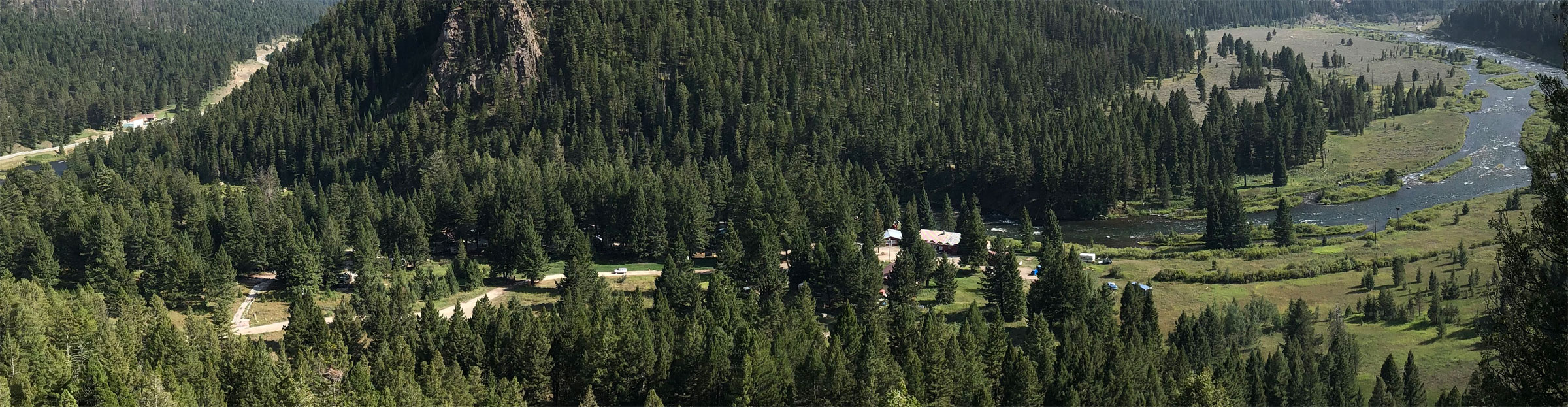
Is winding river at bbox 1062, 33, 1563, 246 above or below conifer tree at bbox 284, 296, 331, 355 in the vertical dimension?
below

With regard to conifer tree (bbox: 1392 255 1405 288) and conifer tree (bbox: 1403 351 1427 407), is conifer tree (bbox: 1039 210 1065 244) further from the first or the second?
conifer tree (bbox: 1403 351 1427 407)

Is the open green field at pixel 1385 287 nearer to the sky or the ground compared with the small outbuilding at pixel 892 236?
nearer to the ground

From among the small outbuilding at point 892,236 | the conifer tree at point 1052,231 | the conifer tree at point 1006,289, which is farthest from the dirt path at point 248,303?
the conifer tree at point 1052,231

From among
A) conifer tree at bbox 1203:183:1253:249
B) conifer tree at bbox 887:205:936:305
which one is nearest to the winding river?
conifer tree at bbox 1203:183:1253:249

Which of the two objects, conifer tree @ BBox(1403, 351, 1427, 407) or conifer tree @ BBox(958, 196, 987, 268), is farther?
conifer tree @ BBox(958, 196, 987, 268)

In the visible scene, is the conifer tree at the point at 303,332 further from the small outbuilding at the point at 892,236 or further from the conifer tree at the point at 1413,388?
the conifer tree at the point at 1413,388

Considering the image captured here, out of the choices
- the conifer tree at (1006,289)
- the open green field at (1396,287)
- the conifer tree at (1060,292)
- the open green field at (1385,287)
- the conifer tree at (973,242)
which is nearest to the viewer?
the open green field at (1396,287)

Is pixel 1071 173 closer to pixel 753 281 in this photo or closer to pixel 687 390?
pixel 753 281

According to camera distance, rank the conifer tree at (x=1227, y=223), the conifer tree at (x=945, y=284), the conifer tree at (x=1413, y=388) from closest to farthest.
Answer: the conifer tree at (x=1413, y=388), the conifer tree at (x=945, y=284), the conifer tree at (x=1227, y=223)
